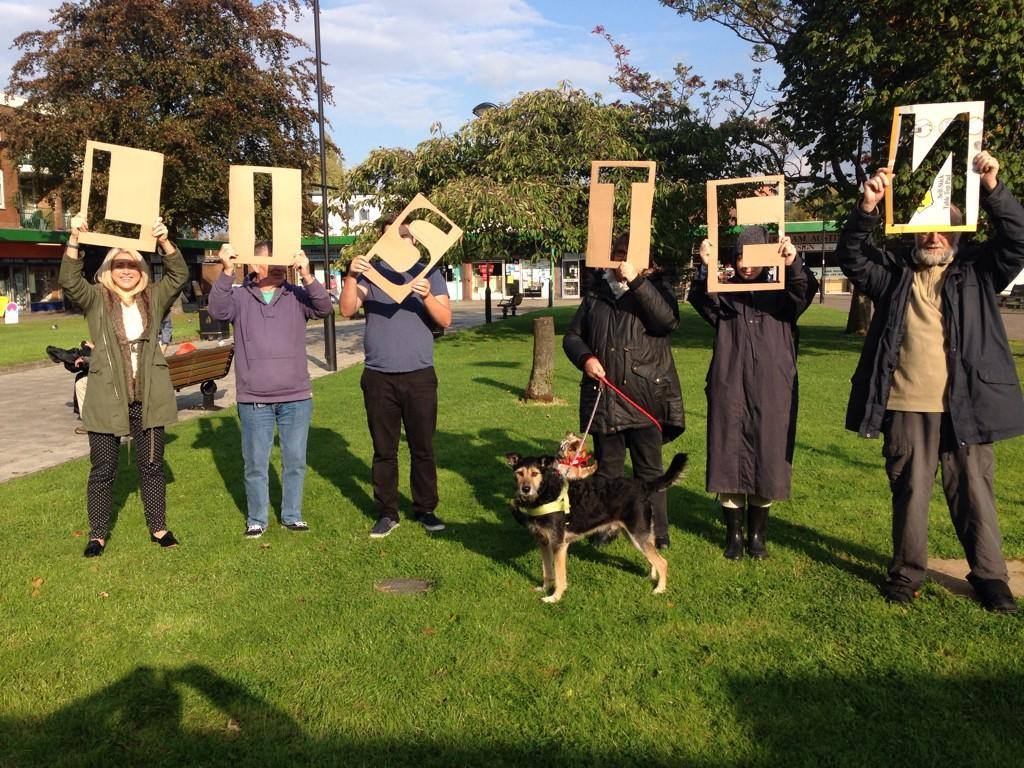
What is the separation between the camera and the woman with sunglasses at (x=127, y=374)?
487 cm

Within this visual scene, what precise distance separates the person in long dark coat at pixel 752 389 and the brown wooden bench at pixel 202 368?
7.30m

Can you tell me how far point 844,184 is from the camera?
16.8m

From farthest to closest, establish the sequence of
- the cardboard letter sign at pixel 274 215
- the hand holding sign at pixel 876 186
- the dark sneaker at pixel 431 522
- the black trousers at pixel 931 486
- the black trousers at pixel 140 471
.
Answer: the dark sneaker at pixel 431 522
the black trousers at pixel 140 471
the cardboard letter sign at pixel 274 215
the black trousers at pixel 931 486
the hand holding sign at pixel 876 186

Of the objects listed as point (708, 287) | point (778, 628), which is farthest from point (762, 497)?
point (708, 287)

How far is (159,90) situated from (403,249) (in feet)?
100

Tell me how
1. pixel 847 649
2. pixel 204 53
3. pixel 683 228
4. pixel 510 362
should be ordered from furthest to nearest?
pixel 204 53 → pixel 683 228 → pixel 510 362 → pixel 847 649

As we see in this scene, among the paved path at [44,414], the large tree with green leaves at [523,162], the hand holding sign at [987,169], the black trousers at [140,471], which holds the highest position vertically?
the large tree with green leaves at [523,162]

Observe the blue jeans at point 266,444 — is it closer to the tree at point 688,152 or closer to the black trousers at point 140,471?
the black trousers at point 140,471

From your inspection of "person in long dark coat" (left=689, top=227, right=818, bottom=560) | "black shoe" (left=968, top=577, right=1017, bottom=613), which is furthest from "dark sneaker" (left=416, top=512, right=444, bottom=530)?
"black shoe" (left=968, top=577, right=1017, bottom=613)

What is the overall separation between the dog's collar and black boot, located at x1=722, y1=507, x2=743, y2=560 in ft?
4.05

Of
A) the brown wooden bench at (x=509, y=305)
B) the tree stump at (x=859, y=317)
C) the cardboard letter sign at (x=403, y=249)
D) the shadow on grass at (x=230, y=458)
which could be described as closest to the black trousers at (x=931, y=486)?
the cardboard letter sign at (x=403, y=249)

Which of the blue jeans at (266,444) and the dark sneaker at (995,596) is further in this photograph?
the blue jeans at (266,444)

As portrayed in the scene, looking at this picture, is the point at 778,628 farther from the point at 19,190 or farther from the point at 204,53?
the point at 19,190

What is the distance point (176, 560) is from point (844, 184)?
16.3m
